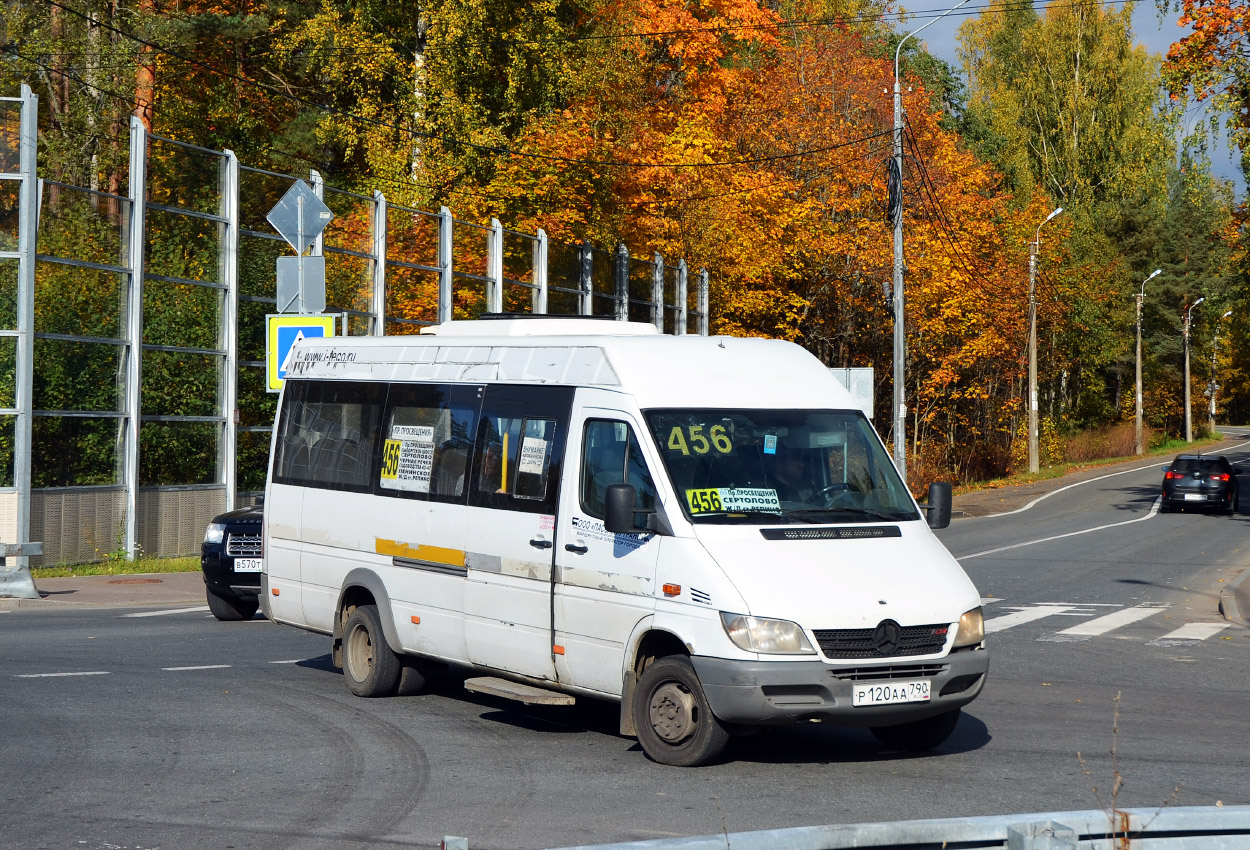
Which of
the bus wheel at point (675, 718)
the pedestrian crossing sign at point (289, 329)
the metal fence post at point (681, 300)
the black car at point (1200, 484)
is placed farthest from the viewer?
the metal fence post at point (681, 300)

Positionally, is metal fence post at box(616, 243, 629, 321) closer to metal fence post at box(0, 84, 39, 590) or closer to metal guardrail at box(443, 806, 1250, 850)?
metal fence post at box(0, 84, 39, 590)

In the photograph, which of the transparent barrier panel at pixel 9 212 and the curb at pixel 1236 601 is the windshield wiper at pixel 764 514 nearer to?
the curb at pixel 1236 601

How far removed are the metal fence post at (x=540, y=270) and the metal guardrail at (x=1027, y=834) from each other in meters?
27.2

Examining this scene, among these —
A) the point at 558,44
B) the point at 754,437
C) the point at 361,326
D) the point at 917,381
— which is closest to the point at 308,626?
the point at 754,437

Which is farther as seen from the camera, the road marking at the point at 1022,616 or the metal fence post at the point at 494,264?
the metal fence post at the point at 494,264

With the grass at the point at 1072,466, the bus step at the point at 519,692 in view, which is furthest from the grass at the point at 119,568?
the grass at the point at 1072,466

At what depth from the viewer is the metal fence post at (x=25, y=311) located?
62.6 ft

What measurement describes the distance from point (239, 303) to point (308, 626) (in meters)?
14.2

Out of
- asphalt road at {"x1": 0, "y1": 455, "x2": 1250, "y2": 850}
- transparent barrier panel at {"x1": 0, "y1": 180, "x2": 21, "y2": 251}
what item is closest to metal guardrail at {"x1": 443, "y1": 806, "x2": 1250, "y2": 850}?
asphalt road at {"x1": 0, "y1": 455, "x2": 1250, "y2": 850}

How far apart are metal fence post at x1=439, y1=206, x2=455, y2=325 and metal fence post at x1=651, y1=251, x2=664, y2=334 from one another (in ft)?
32.8

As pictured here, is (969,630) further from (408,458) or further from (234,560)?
(234,560)

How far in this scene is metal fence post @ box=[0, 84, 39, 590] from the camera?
19094mm

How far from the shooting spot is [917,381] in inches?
1877

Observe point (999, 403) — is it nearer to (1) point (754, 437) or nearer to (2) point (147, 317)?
(2) point (147, 317)
